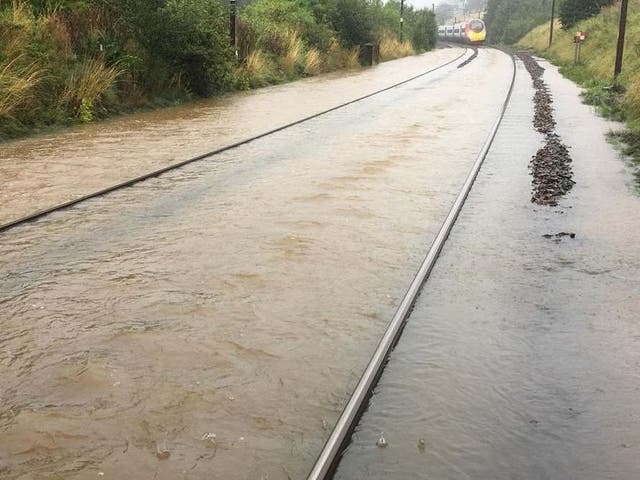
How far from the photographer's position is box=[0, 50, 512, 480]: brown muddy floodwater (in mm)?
3322

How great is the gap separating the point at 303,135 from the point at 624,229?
22.7 feet

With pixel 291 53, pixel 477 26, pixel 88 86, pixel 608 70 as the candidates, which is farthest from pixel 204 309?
pixel 477 26

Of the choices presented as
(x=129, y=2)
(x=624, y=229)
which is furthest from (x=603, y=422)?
(x=129, y=2)

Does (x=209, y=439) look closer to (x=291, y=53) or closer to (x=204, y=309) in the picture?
(x=204, y=309)

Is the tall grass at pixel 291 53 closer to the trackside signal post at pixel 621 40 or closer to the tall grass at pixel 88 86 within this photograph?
the trackside signal post at pixel 621 40

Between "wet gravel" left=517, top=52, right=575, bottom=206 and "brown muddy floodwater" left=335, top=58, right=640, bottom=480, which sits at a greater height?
"brown muddy floodwater" left=335, top=58, right=640, bottom=480

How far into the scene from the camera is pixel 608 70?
85.8 ft

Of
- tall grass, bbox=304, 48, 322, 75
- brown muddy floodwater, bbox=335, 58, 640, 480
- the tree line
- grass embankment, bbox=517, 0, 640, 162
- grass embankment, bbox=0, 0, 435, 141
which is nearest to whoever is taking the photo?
brown muddy floodwater, bbox=335, 58, 640, 480

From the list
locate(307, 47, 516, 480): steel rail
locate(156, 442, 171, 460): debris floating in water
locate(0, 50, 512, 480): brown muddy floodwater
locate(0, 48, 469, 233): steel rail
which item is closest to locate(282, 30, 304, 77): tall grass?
locate(0, 48, 469, 233): steel rail

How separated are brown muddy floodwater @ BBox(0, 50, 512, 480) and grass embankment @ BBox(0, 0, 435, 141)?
3.40 m

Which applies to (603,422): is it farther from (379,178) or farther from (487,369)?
(379,178)

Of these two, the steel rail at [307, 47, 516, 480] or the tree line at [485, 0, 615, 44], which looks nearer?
the steel rail at [307, 47, 516, 480]

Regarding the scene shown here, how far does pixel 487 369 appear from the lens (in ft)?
13.5

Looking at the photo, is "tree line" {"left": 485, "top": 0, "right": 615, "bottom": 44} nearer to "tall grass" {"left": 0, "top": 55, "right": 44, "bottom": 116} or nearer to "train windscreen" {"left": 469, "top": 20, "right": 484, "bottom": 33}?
"train windscreen" {"left": 469, "top": 20, "right": 484, "bottom": 33}
